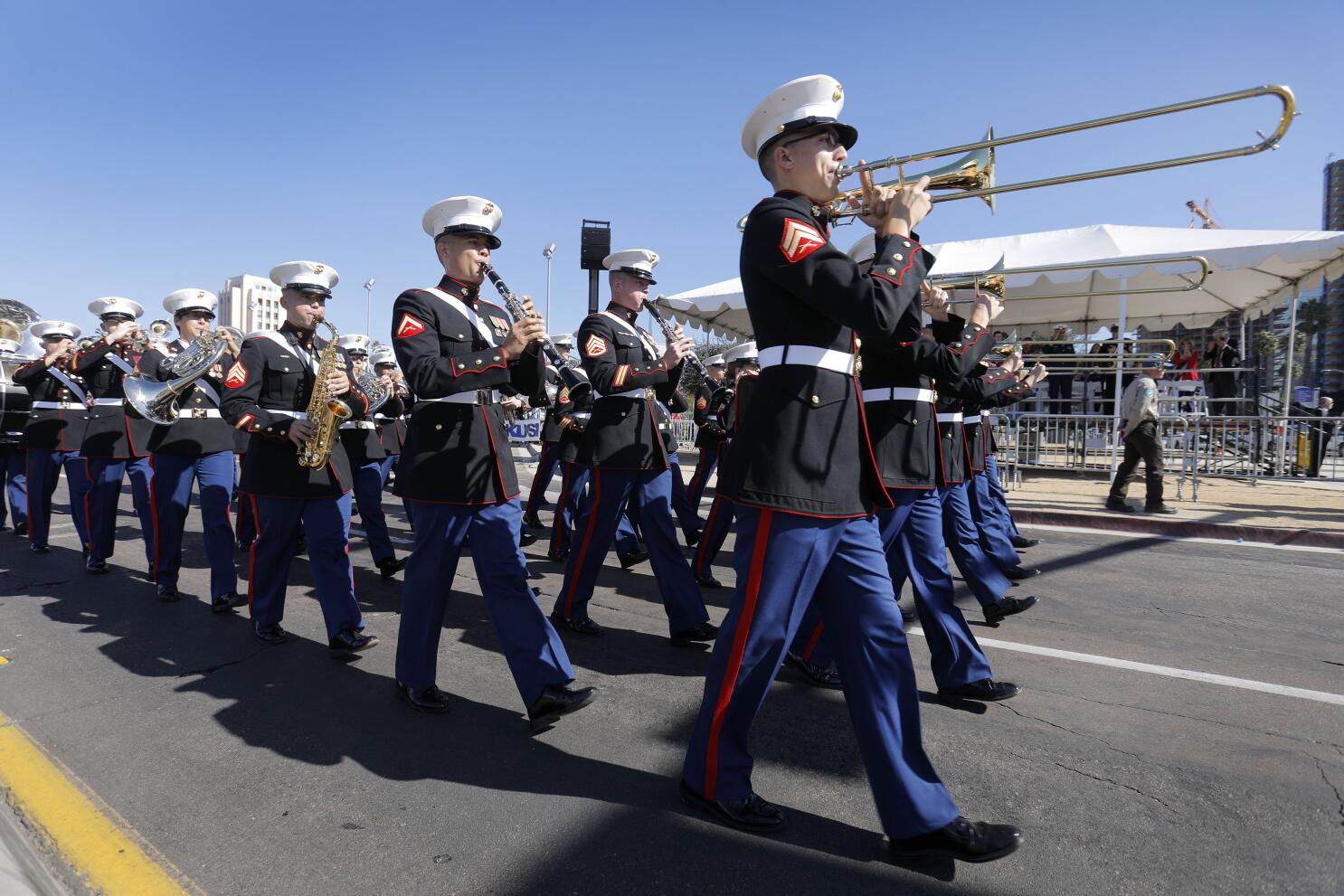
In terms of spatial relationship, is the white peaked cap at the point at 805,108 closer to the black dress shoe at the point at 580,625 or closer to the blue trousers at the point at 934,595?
the blue trousers at the point at 934,595

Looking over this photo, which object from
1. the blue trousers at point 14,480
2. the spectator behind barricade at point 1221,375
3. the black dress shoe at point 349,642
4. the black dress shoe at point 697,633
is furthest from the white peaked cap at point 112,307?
the spectator behind barricade at point 1221,375

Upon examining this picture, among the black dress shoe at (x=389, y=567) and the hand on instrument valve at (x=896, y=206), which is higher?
the hand on instrument valve at (x=896, y=206)

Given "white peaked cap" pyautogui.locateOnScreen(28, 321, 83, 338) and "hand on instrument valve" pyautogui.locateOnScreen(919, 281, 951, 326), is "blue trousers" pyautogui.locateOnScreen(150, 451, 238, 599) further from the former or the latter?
"hand on instrument valve" pyautogui.locateOnScreen(919, 281, 951, 326)

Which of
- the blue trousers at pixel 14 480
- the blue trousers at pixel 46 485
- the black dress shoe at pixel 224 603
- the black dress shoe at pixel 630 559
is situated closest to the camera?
the black dress shoe at pixel 224 603

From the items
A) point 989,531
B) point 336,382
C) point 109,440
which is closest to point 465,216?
point 336,382

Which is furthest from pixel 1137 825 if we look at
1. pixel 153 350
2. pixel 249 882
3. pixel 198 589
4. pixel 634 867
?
pixel 153 350

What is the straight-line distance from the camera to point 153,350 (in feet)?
19.7

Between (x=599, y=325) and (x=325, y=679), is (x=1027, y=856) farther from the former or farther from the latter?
(x=599, y=325)

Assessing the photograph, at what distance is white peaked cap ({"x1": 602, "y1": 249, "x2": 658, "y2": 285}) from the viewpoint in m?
4.88

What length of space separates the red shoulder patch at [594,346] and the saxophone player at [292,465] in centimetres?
125

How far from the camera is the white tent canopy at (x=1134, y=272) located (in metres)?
10.5

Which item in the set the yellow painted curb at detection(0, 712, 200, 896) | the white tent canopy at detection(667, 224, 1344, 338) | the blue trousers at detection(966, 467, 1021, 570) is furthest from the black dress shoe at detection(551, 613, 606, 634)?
the white tent canopy at detection(667, 224, 1344, 338)

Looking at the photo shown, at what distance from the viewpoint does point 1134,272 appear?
1082cm

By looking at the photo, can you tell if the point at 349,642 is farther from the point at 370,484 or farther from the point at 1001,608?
the point at 1001,608
